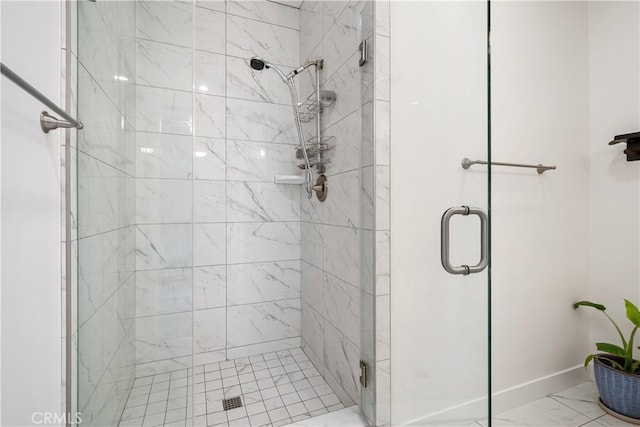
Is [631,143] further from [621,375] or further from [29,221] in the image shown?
[29,221]

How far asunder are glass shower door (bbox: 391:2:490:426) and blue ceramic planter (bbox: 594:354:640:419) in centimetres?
96

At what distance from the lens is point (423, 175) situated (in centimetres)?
104

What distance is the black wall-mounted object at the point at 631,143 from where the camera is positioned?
1.36m

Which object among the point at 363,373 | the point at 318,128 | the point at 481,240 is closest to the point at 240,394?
the point at 363,373

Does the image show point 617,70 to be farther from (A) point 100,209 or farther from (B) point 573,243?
(A) point 100,209

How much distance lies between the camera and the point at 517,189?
1461 mm

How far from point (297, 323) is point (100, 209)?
1.47 metres

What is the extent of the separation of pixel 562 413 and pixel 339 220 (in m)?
1.42

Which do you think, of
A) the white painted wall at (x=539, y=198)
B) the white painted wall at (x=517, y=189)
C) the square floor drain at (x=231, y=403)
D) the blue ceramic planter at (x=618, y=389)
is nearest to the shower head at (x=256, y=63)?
the white painted wall at (x=517, y=189)

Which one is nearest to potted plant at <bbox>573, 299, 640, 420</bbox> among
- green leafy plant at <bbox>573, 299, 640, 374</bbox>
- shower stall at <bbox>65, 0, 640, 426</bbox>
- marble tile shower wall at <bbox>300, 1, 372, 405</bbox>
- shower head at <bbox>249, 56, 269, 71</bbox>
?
green leafy plant at <bbox>573, 299, 640, 374</bbox>

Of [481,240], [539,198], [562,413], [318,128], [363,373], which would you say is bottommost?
[562,413]

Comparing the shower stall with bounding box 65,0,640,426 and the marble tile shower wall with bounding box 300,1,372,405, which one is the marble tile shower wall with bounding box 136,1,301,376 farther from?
the marble tile shower wall with bounding box 300,1,372,405

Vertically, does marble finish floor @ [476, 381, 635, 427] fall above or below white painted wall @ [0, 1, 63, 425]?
below

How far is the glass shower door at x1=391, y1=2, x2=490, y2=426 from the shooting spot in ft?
2.86
